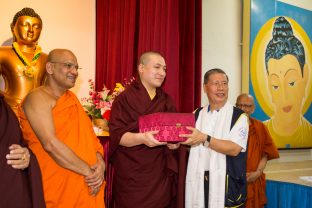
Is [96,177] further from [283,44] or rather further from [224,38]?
[283,44]

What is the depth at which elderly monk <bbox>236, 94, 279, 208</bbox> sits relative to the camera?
313cm

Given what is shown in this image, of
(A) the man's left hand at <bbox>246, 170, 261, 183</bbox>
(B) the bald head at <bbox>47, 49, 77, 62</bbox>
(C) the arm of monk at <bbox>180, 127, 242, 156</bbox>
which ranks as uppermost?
(B) the bald head at <bbox>47, 49, 77, 62</bbox>

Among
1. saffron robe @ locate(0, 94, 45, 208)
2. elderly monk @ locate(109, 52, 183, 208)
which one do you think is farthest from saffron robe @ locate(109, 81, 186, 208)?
saffron robe @ locate(0, 94, 45, 208)

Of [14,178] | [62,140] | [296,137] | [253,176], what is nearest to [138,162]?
[62,140]

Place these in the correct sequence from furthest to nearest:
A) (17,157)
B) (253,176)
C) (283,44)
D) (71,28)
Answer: (283,44), (71,28), (253,176), (17,157)

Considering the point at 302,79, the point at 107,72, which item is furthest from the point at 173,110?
the point at 302,79

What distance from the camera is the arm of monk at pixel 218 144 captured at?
210 cm

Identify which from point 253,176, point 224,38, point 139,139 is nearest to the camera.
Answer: point 139,139

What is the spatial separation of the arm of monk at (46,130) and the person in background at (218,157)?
73cm

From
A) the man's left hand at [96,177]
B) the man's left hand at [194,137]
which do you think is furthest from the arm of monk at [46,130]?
the man's left hand at [194,137]

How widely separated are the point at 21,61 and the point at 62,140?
171 cm

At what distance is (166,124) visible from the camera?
1.99m

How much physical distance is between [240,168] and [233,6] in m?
2.74

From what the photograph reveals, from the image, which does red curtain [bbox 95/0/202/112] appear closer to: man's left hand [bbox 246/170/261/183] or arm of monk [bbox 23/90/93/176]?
man's left hand [bbox 246/170/261/183]
